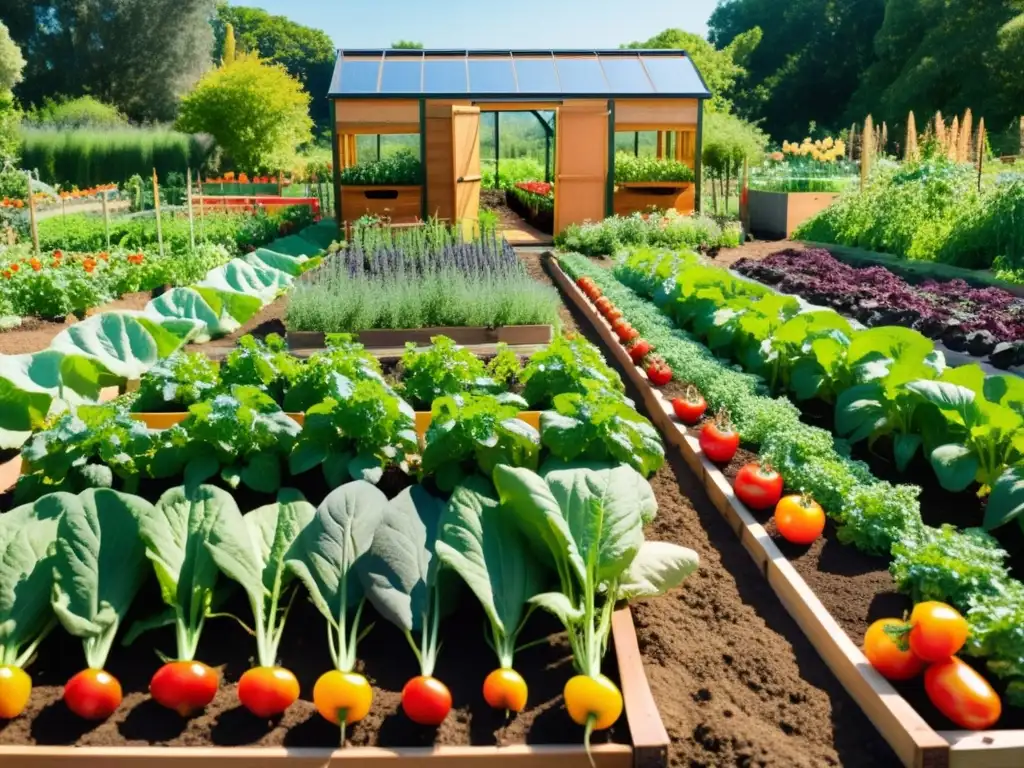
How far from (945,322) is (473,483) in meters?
4.58

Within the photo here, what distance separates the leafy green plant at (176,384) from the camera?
4566mm

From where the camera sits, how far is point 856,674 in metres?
2.85

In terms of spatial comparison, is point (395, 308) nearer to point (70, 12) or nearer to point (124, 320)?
point (124, 320)

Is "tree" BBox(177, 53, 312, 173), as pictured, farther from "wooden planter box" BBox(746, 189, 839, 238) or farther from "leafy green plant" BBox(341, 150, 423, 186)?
"wooden planter box" BBox(746, 189, 839, 238)

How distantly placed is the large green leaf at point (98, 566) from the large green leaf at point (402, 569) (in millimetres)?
708

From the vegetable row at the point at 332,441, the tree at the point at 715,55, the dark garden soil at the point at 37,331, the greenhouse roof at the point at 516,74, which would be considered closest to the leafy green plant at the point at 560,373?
the vegetable row at the point at 332,441

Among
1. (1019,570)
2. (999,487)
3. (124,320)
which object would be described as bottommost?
(1019,570)

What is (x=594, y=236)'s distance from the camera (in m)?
13.0

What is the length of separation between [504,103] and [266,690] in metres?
14.1

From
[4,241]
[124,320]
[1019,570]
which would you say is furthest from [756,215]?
[1019,570]

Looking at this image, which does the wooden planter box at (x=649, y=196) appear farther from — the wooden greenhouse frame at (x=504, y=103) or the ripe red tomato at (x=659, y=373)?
the ripe red tomato at (x=659, y=373)

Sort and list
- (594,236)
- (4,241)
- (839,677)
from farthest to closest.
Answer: (4,241), (594,236), (839,677)

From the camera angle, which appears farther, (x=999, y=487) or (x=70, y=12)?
(x=70, y=12)

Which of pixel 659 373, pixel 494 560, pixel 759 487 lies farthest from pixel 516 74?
pixel 494 560
